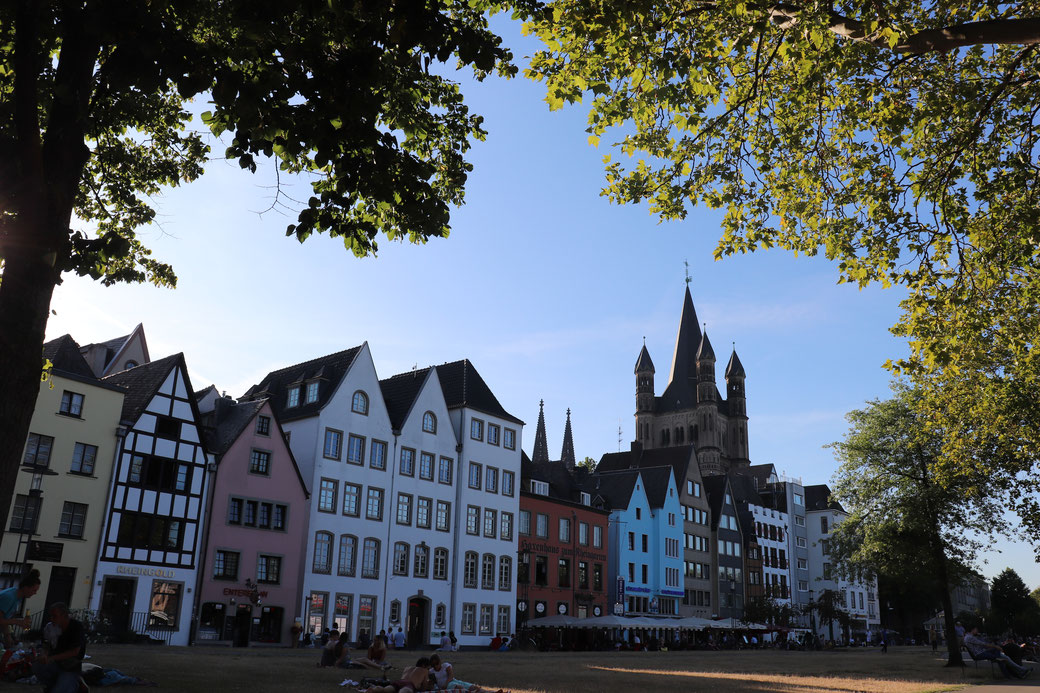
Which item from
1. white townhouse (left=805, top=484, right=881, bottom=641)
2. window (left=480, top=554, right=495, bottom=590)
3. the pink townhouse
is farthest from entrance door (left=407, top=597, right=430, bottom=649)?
white townhouse (left=805, top=484, right=881, bottom=641)

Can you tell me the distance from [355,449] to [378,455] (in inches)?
64.6

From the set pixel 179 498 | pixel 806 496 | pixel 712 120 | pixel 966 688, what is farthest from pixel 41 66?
pixel 806 496

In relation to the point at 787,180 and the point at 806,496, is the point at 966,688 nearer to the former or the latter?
the point at 787,180

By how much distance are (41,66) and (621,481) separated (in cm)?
6280

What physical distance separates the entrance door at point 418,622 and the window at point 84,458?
19402 millimetres

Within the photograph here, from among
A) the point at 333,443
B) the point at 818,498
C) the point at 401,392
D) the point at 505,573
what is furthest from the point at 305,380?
the point at 818,498

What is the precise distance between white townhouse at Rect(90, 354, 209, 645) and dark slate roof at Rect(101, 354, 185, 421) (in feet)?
0.15

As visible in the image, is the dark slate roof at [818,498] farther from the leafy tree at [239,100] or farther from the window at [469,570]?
the leafy tree at [239,100]

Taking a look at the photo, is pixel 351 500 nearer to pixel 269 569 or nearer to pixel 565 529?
pixel 269 569

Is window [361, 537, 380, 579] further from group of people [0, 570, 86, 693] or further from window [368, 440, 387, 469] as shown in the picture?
group of people [0, 570, 86, 693]

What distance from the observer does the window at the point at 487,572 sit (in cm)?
5328

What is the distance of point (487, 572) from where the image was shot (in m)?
53.7

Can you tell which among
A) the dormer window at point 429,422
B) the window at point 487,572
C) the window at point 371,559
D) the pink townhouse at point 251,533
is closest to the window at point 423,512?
the window at point 371,559

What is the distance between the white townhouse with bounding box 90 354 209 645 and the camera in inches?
1419
